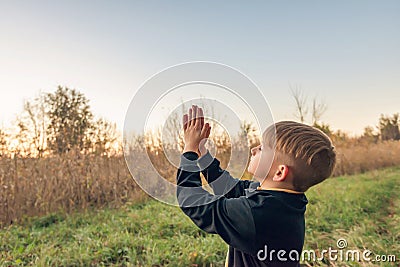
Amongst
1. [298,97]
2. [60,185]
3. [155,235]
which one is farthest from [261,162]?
[298,97]

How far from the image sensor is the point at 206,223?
96 cm

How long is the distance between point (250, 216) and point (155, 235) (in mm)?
2883

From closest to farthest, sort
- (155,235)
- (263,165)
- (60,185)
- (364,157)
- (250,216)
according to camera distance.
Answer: (250,216), (263,165), (155,235), (60,185), (364,157)

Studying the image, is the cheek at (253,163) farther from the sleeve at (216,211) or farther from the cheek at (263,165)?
the sleeve at (216,211)

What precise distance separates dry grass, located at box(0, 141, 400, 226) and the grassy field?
24 centimetres

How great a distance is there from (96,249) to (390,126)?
41.3ft

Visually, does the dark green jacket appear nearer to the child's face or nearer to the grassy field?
the child's face

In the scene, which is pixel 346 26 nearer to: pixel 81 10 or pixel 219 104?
pixel 81 10

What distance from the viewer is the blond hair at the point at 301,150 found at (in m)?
1.00

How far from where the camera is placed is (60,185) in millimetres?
4961

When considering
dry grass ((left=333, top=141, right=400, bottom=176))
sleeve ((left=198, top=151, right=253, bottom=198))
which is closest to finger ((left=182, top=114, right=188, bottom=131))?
sleeve ((left=198, top=151, right=253, bottom=198))

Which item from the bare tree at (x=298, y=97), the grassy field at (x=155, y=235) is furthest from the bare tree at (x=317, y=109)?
the grassy field at (x=155, y=235)

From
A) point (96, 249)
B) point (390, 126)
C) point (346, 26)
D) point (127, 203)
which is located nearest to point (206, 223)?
point (96, 249)

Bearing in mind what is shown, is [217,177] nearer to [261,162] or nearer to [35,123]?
[261,162]
